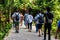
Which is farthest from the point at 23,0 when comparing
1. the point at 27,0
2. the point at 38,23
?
the point at 38,23

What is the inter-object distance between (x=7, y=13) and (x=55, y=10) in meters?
4.31

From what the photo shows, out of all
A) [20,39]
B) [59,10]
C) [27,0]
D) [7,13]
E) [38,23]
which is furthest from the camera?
[27,0]

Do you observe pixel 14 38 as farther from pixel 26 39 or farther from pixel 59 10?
pixel 59 10

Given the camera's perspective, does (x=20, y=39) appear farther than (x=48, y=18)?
Yes

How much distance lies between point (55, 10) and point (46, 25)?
27.2 feet

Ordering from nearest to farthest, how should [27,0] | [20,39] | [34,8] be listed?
[20,39]
[34,8]
[27,0]

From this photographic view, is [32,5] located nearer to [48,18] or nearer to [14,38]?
[14,38]

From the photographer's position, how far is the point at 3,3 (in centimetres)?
2303

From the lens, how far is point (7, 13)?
25484 millimetres

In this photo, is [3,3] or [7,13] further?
[7,13]

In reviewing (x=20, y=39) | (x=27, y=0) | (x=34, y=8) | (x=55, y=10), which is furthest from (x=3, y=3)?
(x=27, y=0)

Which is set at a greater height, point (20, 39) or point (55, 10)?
point (55, 10)

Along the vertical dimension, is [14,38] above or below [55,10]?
below

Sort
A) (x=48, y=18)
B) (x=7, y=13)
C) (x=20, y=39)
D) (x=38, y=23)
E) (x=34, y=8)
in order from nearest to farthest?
(x=48, y=18)
(x=20, y=39)
(x=38, y=23)
(x=7, y=13)
(x=34, y=8)
